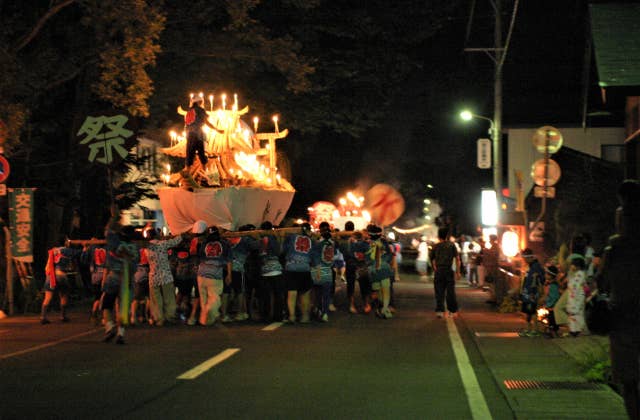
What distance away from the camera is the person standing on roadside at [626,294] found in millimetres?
6527

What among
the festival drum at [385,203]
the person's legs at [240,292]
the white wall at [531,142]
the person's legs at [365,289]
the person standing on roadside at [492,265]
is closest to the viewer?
the person's legs at [240,292]

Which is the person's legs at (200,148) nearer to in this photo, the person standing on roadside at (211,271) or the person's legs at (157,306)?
the person standing on roadside at (211,271)

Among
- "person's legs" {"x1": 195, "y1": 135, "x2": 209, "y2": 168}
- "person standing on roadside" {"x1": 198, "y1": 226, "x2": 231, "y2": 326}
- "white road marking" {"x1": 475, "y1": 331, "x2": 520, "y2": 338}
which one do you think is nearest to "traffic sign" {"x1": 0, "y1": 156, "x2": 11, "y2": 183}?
"person's legs" {"x1": 195, "y1": 135, "x2": 209, "y2": 168}

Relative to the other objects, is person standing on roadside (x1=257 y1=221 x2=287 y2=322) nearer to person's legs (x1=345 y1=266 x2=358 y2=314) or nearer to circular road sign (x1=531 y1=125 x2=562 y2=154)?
person's legs (x1=345 y1=266 x2=358 y2=314)

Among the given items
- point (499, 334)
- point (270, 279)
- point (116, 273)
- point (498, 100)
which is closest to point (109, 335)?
point (116, 273)

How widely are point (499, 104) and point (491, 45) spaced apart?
11.3m

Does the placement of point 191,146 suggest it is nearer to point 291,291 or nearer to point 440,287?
point 291,291

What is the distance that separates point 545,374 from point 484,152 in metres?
26.1

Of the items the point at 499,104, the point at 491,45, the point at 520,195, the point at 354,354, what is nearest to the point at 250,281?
the point at 354,354

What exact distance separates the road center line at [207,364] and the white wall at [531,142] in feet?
77.8

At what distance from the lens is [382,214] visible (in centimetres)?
2075

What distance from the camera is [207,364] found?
452 inches

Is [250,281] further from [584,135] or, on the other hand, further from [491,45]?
[491,45]

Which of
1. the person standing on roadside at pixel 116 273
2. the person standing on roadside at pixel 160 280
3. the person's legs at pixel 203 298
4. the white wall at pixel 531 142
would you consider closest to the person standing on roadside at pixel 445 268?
the person's legs at pixel 203 298
